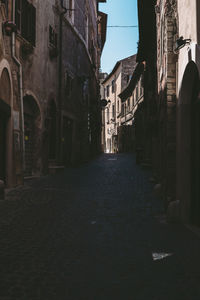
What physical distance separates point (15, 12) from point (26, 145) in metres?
4.72

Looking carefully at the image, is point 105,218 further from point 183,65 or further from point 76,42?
point 76,42

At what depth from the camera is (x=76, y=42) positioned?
2080cm

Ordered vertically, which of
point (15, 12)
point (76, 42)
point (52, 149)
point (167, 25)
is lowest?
point (52, 149)

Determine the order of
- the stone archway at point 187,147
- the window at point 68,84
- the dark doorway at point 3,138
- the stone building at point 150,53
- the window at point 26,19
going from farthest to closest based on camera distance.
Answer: the window at point 68,84, the stone building at point 150,53, the window at point 26,19, the dark doorway at point 3,138, the stone archway at point 187,147

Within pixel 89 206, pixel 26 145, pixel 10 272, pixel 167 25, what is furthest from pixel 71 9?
pixel 10 272

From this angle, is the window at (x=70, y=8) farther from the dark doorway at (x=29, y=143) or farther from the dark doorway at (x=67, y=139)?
the dark doorway at (x=29, y=143)

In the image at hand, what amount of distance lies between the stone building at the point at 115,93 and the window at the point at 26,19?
26631mm

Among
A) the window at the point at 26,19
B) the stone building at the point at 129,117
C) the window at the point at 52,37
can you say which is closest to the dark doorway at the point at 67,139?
the window at the point at 52,37

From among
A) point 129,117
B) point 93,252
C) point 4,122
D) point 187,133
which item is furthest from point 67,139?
point 129,117

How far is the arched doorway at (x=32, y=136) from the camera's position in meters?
13.2

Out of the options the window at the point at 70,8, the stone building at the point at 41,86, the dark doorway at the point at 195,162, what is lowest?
the dark doorway at the point at 195,162

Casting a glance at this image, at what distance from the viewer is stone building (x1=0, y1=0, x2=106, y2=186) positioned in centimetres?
1006

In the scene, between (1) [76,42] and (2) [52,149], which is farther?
(1) [76,42]

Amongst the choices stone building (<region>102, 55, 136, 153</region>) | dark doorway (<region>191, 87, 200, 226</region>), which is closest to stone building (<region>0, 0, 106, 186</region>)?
dark doorway (<region>191, 87, 200, 226</region>)
